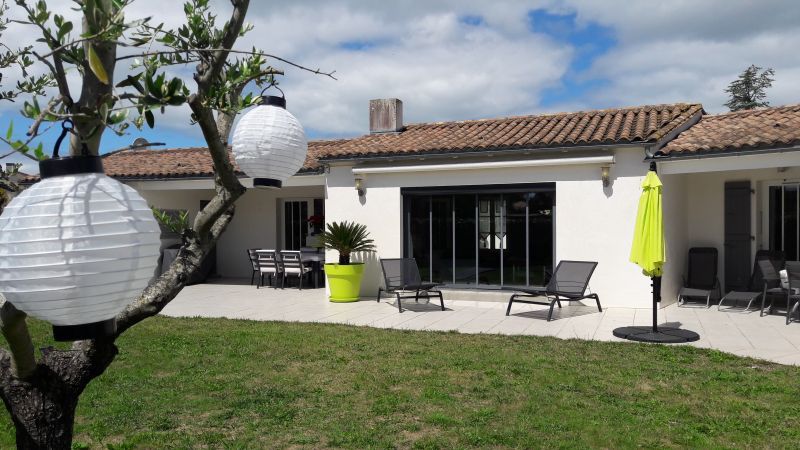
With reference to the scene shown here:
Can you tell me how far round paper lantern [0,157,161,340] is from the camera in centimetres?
201

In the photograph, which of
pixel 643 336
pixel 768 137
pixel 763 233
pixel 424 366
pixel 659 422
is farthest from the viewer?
pixel 763 233

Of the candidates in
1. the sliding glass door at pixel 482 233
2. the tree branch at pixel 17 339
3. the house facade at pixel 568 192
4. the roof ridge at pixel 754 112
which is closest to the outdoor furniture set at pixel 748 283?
the house facade at pixel 568 192

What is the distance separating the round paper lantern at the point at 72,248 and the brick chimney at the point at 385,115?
14.1 meters

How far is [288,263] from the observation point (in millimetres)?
15828

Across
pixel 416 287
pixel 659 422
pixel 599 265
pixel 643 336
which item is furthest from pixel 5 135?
pixel 599 265

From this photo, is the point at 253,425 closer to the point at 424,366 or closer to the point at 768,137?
Result: the point at 424,366

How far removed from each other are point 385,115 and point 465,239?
4541mm

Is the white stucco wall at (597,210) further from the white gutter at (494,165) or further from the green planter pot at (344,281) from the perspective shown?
the green planter pot at (344,281)

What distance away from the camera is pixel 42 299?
6.69 ft

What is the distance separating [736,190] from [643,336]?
5.62m

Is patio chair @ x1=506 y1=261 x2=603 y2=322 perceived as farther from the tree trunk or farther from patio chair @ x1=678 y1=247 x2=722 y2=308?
the tree trunk

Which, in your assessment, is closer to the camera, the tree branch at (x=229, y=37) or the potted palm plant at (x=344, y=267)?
the tree branch at (x=229, y=37)

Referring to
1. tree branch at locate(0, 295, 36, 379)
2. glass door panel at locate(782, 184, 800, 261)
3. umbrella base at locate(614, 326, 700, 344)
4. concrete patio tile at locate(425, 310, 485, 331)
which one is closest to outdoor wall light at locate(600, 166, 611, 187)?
umbrella base at locate(614, 326, 700, 344)

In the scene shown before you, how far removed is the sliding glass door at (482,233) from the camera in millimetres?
12727
